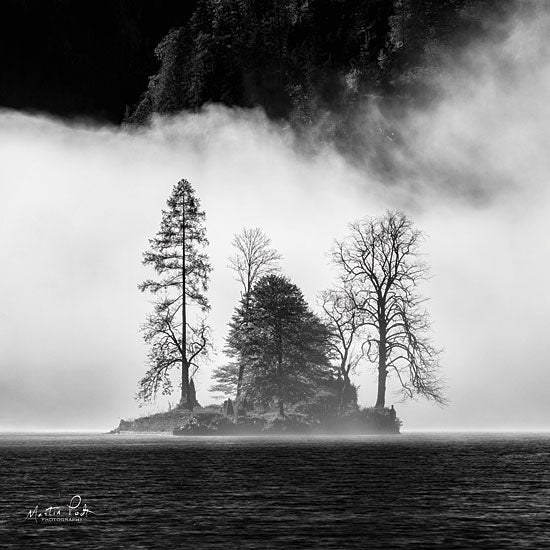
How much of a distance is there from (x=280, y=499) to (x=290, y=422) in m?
41.4

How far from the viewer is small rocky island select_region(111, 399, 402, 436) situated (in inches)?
2509

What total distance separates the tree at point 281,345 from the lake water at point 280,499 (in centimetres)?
2208

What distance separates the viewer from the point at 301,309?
219 ft

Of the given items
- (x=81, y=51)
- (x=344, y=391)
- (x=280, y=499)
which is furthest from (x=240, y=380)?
(x=81, y=51)

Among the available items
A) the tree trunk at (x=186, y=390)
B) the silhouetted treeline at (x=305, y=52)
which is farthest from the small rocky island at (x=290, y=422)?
the silhouetted treeline at (x=305, y=52)

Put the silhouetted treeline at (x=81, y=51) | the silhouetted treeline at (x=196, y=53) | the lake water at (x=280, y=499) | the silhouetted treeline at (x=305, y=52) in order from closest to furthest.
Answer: the lake water at (x=280, y=499) < the silhouetted treeline at (x=305, y=52) < the silhouetted treeline at (x=196, y=53) < the silhouetted treeline at (x=81, y=51)

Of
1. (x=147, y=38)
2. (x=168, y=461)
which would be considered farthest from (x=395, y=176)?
(x=168, y=461)

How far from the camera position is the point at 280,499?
23719 mm

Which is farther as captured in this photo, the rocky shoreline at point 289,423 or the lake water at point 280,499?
the rocky shoreline at point 289,423

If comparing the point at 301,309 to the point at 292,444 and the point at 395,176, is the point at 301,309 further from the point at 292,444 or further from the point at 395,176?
the point at 395,176

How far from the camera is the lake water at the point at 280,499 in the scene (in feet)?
57.0
